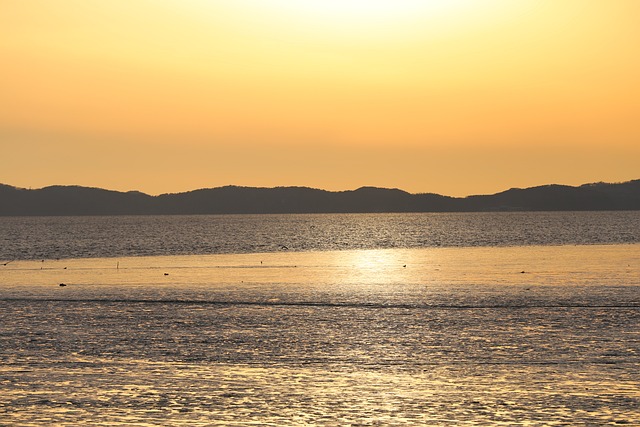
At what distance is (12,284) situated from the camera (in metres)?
59.3

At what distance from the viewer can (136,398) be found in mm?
19953

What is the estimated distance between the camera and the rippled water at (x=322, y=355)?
18719 millimetres

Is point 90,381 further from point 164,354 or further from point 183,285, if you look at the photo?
point 183,285

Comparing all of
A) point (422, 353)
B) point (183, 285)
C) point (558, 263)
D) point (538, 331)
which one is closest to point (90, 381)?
point (422, 353)

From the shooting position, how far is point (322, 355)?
26141 millimetres

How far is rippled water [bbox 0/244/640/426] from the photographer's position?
1872cm

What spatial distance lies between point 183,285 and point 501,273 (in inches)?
923

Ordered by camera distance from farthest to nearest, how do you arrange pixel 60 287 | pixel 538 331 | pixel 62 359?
pixel 60 287, pixel 538 331, pixel 62 359

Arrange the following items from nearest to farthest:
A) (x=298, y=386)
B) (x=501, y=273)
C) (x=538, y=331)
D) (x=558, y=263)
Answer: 1. (x=298, y=386)
2. (x=538, y=331)
3. (x=501, y=273)
4. (x=558, y=263)

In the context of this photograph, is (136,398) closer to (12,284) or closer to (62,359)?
(62,359)

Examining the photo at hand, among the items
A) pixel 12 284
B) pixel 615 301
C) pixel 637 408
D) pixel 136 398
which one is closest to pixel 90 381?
pixel 136 398

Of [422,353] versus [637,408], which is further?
[422,353]

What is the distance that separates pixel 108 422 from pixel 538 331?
17.7 m

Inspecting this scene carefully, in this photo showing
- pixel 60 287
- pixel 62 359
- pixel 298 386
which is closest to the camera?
pixel 298 386
